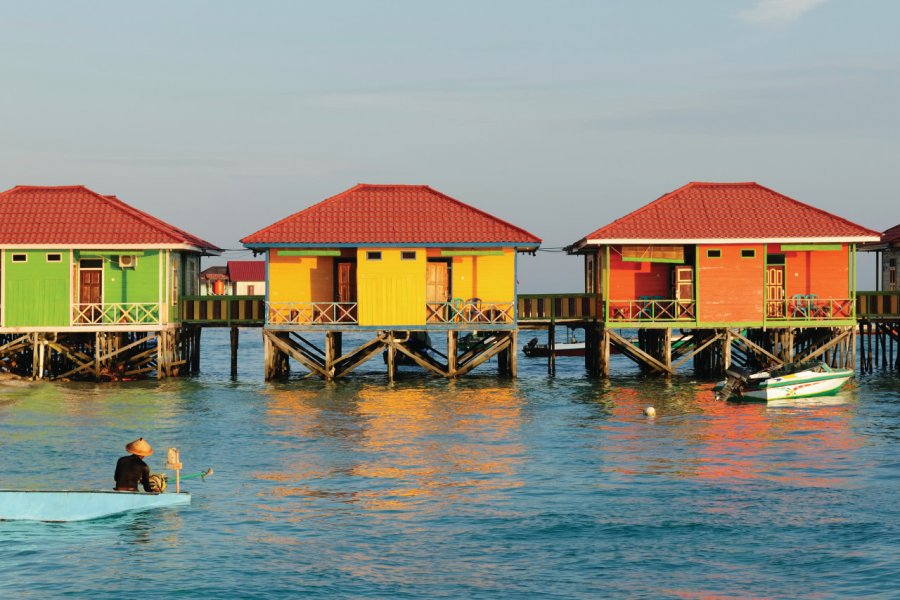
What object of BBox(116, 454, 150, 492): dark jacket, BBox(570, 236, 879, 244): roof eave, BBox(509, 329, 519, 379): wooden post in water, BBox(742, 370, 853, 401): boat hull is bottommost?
BBox(116, 454, 150, 492): dark jacket

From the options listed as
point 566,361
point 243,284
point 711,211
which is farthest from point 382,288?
point 243,284

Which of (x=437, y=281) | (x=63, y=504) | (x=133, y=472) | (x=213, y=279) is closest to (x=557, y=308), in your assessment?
(x=437, y=281)

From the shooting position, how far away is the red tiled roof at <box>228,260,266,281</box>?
372 ft

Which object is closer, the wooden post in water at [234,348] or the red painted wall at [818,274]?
the red painted wall at [818,274]

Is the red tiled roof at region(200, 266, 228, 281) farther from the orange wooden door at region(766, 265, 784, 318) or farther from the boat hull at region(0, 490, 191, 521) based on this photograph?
the boat hull at region(0, 490, 191, 521)

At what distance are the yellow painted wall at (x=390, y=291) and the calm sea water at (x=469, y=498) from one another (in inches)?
153

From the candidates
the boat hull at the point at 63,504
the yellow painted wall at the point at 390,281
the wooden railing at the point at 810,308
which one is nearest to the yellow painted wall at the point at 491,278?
the yellow painted wall at the point at 390,281

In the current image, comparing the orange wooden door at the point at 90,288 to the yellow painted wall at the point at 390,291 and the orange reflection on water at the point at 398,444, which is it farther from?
the yellow painted wall at the point at 390,291

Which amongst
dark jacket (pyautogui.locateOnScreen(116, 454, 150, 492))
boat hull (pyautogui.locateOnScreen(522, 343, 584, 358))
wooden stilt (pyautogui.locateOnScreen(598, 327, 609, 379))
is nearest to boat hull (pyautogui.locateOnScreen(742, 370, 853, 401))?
wooden stilt (pyautogui.locateOnScreen(598, 327, 609, 379))

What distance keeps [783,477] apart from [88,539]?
13.8 m

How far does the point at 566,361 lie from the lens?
69.6 meters

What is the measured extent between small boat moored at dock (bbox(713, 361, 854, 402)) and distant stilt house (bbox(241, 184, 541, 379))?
27.3ft

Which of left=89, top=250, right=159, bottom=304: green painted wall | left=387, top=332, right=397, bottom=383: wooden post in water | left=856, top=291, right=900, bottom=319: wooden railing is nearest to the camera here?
left=387, top=332, right=397, bottom=383: wooden post in water

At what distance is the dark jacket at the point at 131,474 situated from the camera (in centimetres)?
2148
